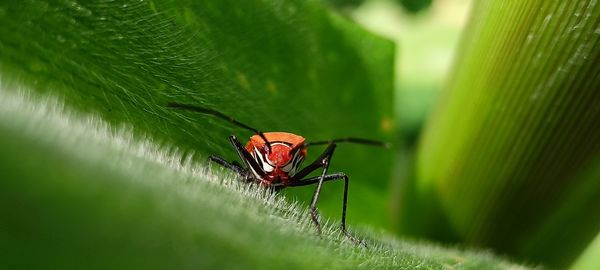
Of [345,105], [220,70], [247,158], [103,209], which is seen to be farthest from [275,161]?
[103,209]

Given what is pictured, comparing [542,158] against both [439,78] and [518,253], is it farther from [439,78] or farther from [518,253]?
[439,78]

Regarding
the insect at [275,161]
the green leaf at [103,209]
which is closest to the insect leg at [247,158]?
the insect at [275,161]

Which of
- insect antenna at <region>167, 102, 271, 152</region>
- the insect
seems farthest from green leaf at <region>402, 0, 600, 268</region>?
insect antenna at <region>167, 102, 271, 152</region>

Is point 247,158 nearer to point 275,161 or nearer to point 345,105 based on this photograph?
point 275,161

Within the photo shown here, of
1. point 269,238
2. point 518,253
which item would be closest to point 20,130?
point 269,238

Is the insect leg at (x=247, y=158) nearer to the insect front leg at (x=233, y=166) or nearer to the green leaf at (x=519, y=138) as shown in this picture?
the insect front leg at (x=233, y=166)

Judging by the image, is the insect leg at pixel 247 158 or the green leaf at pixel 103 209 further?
the insect leg at pixel 247 158

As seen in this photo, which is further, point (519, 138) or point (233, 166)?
point (519, 138)
